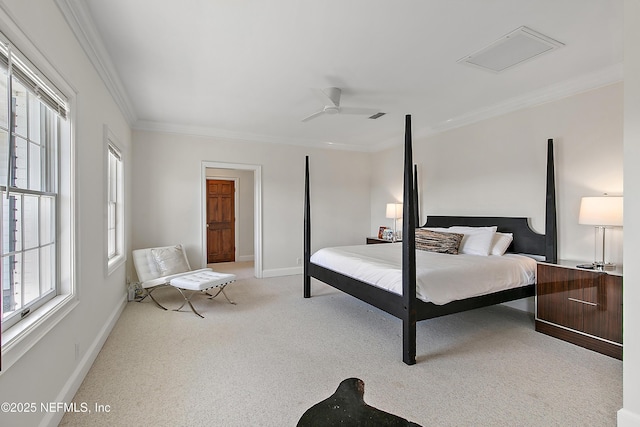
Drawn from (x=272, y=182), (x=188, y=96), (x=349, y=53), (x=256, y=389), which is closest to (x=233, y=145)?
(x=272, y=182)

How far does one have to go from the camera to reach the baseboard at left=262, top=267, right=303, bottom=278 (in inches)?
226

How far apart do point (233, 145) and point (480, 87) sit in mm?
3815

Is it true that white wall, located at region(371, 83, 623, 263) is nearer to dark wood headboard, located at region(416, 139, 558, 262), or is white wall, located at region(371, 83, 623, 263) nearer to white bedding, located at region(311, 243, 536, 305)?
dark wood headboard, located at region(416, 139, 558, 262)

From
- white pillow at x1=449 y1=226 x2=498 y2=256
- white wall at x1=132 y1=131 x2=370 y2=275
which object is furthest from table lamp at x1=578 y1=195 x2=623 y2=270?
white wall at x1=132 y1=131 x2=370 y2=275

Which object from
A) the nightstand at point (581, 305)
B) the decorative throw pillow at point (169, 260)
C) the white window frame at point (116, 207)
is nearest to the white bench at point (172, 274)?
the decorative throw pillow at point (169, 260)

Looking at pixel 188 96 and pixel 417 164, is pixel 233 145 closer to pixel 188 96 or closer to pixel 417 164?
pixel 188 96

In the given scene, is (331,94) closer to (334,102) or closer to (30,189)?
(334,102)

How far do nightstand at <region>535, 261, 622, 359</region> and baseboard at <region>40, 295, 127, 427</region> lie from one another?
395 centimetres

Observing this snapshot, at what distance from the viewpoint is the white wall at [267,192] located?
193 inches

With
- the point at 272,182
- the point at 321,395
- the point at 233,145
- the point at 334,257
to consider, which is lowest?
the point at 321,395

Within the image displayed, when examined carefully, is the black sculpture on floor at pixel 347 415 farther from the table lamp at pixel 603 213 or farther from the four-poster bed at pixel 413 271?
the table lamp at pixel 603 213

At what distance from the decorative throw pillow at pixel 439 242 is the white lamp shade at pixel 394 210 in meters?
1.32

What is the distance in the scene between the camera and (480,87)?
11.5 ft

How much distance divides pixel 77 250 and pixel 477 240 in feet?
13.2
